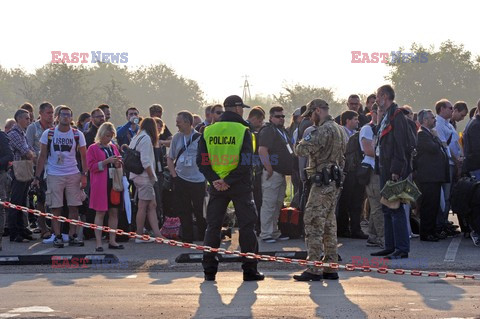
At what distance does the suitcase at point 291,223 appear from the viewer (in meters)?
15.8

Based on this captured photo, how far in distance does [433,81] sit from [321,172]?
92.5 meters

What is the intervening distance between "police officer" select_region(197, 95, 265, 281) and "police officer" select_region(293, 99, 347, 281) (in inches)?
22.9

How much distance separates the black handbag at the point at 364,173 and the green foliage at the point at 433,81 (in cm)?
8575

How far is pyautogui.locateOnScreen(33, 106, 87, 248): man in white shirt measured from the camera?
48.9 feet

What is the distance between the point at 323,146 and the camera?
11273mm

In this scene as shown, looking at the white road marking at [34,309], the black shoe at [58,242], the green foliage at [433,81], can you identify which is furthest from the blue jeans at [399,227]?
the green foliage at [433,81]

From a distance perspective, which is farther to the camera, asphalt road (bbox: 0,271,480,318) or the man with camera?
the man with camera

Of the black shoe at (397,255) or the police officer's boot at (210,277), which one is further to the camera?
the black shoe at (397,255)

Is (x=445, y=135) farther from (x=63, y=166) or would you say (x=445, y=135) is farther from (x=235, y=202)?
(x=63, y=166)

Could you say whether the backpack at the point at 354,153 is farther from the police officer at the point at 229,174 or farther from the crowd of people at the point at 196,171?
the police officer at the point at 229,174

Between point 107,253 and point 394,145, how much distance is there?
3953 millimetres

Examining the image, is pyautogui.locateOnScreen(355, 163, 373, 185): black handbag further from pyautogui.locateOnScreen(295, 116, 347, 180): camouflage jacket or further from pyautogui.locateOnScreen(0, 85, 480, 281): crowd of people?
pyautogui.locateOnScreen(295, 116, 347, 180): camouflage jacket

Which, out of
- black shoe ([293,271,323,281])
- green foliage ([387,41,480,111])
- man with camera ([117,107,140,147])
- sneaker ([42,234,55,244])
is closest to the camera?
black shoe ([293,271,323,281])

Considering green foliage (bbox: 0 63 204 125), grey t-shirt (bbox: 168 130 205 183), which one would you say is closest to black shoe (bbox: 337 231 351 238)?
grey t-shirt (bbox: 168 130 205 183)
